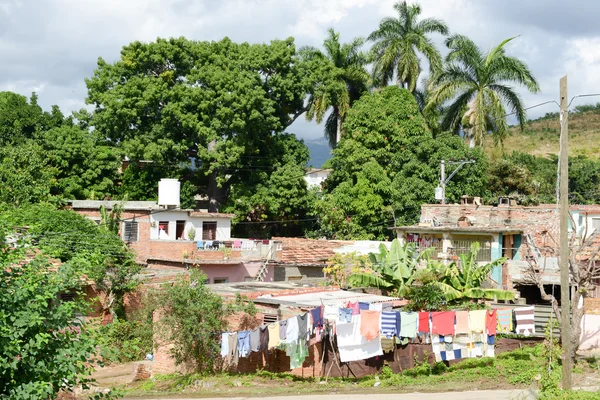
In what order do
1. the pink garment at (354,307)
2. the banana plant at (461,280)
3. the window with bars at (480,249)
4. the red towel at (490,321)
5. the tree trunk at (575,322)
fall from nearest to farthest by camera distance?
1. the pink garment at (354,307)
2. the tree trunk at (575,322)
3. the red towel at (490,321)
4. the banana plant at (461,280)
5. the window with bars at (480,249)

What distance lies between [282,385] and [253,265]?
1504 cm

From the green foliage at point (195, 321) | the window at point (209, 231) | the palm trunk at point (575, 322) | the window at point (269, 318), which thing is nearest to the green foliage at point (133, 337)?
the green foliage at point (195, 321)

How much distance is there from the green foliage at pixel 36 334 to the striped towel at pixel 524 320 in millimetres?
12745

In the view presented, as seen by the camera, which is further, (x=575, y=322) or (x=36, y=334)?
(x=575, y=322)

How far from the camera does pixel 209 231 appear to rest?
121 ft

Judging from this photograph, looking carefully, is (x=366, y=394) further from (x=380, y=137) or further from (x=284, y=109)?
(x=284, y=109)

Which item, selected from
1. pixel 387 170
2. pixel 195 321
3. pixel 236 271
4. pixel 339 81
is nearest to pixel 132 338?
pixel 195 321

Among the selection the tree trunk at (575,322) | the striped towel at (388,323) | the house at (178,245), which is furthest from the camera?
the house at (178,245)

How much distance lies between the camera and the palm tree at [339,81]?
150ft

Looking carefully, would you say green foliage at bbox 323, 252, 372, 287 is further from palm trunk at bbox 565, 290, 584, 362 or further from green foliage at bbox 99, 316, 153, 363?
palm trunk at bbox 565, 290, 584, 362

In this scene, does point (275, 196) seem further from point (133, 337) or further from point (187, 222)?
point (133, 337)

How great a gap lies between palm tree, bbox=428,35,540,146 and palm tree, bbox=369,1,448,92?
461 cm

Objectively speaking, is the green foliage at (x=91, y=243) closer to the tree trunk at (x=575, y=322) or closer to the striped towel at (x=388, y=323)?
the striped towel at (x=388, y=323)

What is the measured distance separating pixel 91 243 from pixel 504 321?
1679 centimetres
